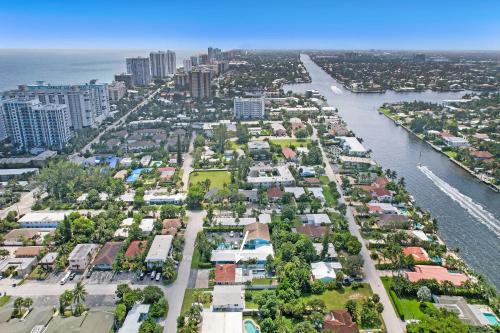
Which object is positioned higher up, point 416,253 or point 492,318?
point 416,253

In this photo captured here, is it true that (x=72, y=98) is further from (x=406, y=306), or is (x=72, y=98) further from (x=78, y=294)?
(x=406, y=306)

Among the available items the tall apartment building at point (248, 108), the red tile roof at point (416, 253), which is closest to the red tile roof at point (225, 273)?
the red tile roof at point (416, 253)

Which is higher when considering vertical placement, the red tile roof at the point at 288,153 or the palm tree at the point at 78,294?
the red tile roof at the point at 288,153

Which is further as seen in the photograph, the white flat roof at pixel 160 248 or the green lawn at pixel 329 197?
the green lawn at pixel 329 197

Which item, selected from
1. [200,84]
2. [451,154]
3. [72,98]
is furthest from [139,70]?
[451,154]

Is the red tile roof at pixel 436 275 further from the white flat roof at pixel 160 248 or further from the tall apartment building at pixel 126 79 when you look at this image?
the tall apartment building at pixel 126 79
